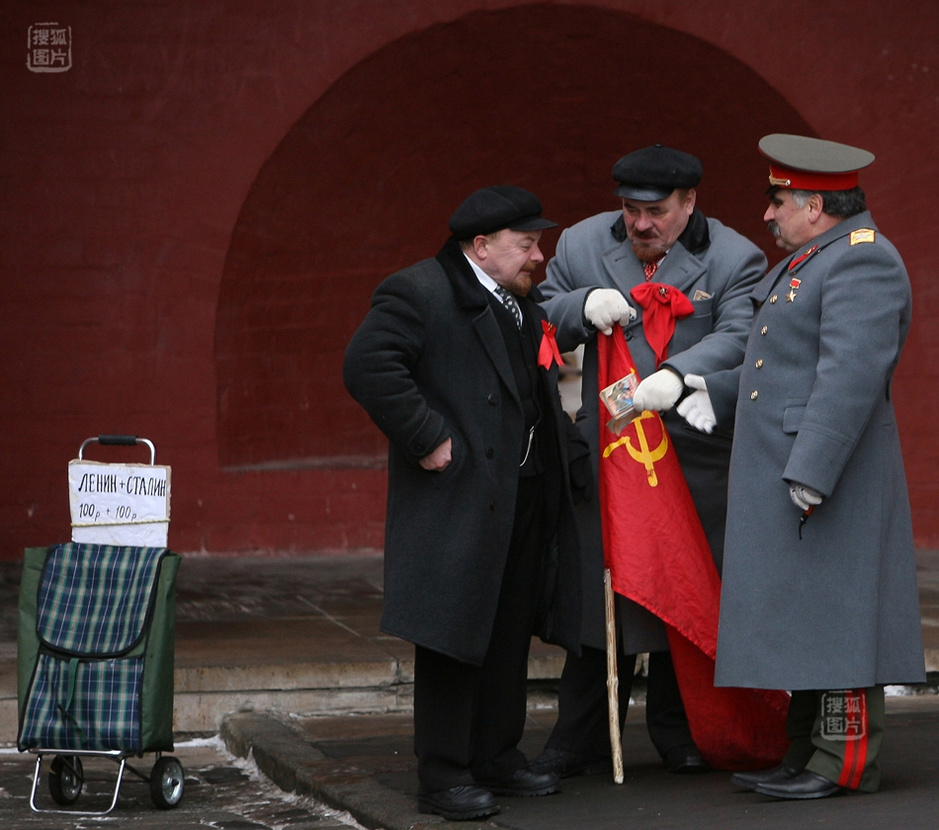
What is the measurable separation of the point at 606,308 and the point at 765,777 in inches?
51.1

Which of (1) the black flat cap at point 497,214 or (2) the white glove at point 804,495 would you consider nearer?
(2) the white glove at point 804,495

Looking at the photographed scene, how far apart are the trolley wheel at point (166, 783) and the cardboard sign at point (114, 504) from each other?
64 centimetres

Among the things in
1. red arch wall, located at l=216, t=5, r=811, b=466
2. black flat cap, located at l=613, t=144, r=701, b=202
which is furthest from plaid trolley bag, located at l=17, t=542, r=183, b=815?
red arch wall, located at l=216, t=5, r=811, b=466

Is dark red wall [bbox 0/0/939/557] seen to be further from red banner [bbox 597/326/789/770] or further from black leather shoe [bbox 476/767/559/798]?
black leather shoe [bbox 476/767/559/798]

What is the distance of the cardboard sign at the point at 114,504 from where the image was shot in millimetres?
4613

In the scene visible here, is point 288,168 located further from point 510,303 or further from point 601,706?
point 601,706

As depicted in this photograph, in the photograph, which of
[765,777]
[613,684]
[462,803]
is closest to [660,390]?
[613,684]

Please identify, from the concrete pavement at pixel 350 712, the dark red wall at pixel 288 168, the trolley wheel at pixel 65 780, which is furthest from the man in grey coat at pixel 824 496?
the dark red wall at pixel 288 168

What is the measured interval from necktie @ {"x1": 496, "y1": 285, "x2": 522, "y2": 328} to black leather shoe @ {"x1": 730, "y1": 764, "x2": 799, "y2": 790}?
1.31 meters

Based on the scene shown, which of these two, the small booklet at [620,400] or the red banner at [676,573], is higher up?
the small booklet at [620,400]

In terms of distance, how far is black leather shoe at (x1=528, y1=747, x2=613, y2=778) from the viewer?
4.34 m

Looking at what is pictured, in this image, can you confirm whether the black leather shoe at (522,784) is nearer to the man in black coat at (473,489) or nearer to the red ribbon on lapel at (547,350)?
the man in black coat at (473,489)

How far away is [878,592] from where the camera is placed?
12.8 feet

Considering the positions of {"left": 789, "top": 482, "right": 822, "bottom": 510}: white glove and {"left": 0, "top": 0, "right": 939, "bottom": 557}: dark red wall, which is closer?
{"left": 789, "top": 482, "right": 822, "bottom": 510}: white glove
